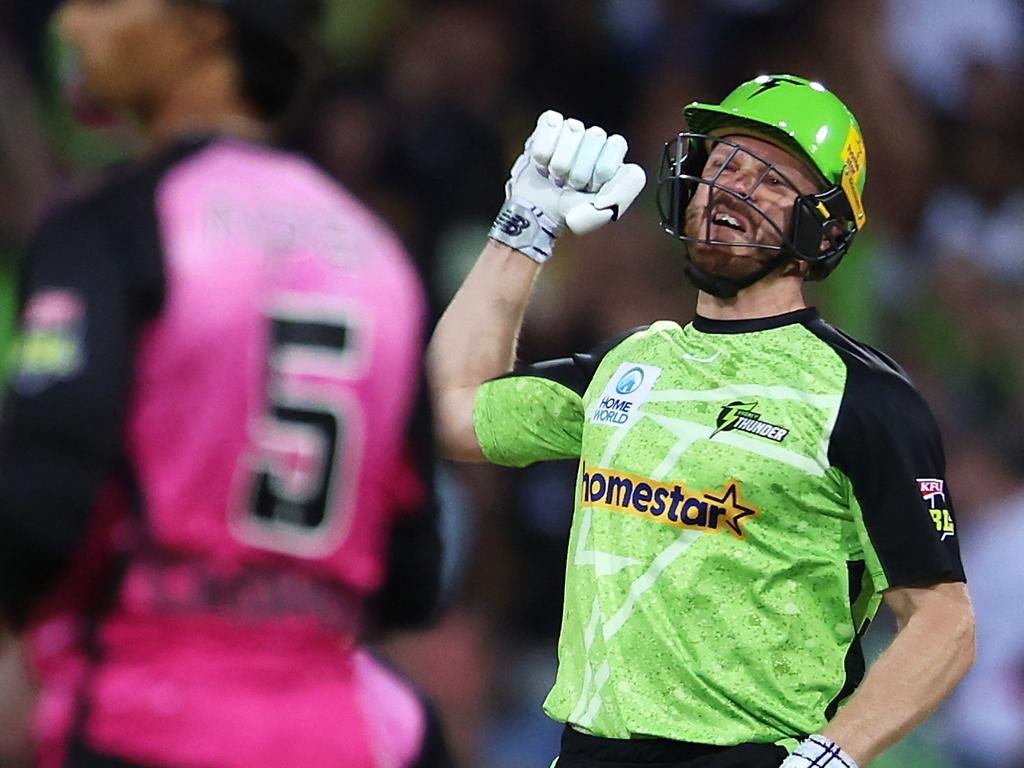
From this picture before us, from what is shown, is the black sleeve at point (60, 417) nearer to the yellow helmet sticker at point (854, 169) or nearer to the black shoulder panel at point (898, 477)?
the black shoulder panel at point (898, 477)

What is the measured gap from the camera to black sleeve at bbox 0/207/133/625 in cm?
279

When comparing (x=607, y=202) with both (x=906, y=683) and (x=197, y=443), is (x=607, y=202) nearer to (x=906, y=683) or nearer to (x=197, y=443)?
(x=906, y=683)

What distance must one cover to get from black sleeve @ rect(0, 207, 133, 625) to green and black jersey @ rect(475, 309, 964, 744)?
127cm

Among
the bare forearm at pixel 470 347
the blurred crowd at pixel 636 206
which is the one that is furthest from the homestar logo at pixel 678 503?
the blurred crowd at pixel 636 206

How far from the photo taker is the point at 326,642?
3.08 metres

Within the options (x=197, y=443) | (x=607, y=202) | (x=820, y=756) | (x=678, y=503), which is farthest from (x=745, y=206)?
(x=197, y=443)

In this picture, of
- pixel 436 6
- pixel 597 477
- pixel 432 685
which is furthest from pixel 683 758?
pixel 436 6

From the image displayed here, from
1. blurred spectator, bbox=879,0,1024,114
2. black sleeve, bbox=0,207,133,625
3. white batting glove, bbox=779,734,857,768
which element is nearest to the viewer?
black sleeve, bbox=0,207,133,625

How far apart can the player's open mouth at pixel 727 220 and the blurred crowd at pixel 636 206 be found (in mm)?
3484

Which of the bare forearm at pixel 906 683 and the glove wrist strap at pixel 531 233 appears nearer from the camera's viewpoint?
the bare forearm at pixel 906 683

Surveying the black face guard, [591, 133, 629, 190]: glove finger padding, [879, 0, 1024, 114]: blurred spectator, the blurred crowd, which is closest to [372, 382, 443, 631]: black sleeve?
the black face guard

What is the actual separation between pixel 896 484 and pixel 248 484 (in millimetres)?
1347

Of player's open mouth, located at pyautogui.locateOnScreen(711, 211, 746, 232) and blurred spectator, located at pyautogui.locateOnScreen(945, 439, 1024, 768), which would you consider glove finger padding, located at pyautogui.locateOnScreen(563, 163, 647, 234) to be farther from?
blurred spectator, located at pyautogui.locateOnScreen(945, 439, 1024, 768)

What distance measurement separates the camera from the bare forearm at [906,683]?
3.55 meters
